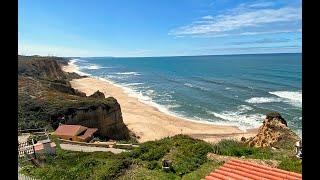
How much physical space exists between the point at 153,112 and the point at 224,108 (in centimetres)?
1087

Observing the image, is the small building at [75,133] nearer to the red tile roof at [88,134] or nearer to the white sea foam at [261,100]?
the red tile roof at [88,134]

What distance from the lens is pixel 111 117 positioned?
41406 millimetres

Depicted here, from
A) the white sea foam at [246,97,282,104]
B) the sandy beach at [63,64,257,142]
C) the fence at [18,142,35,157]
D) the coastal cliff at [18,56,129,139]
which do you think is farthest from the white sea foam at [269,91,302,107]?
the fence at [18,142,35,157]

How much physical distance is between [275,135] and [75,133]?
17272 mm

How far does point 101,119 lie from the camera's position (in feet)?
133

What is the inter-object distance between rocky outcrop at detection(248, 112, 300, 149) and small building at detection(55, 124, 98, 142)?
1454cm

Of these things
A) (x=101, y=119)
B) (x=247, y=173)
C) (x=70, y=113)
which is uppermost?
(x=247, y=173)

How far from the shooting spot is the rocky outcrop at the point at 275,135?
2304 cm

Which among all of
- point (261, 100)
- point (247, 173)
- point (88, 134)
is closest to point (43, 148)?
point (88, 134)

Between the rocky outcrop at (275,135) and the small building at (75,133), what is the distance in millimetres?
14545

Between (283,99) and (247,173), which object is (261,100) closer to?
(283,99)
